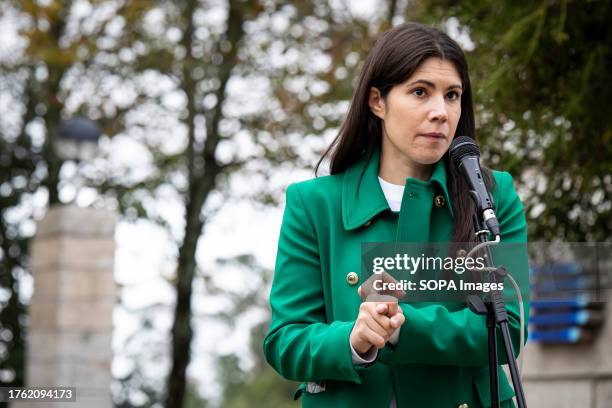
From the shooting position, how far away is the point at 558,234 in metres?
6.67

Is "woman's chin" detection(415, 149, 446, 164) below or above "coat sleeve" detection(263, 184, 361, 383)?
above

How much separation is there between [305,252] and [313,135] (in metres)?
11.3

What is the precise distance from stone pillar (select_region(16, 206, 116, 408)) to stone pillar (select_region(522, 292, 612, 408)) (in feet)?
18.8

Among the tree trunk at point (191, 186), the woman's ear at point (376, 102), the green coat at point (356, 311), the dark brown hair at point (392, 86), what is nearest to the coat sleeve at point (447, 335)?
the green coat at point (356, 311)

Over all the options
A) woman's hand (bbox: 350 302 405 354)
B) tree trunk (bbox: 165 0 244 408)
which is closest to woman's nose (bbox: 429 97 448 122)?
woman's hand (bbox: 350 302 405 354)

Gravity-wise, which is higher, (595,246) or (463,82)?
(463,82)

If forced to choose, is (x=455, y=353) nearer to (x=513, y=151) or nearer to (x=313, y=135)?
(x=513, y=151)

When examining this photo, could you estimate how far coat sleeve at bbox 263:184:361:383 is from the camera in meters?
2.80

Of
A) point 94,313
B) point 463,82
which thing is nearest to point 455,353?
point 463,82

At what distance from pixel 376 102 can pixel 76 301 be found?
34.2 feet

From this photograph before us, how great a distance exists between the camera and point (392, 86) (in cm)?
308

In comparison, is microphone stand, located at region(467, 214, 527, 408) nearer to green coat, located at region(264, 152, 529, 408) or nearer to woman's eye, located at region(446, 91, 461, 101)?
green coat, located at region(264, 152, 529, 408)

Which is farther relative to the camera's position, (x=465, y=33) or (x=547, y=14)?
(x=465, y=33)

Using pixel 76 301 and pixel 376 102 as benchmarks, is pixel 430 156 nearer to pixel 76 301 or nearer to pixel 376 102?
pixel 376 102
